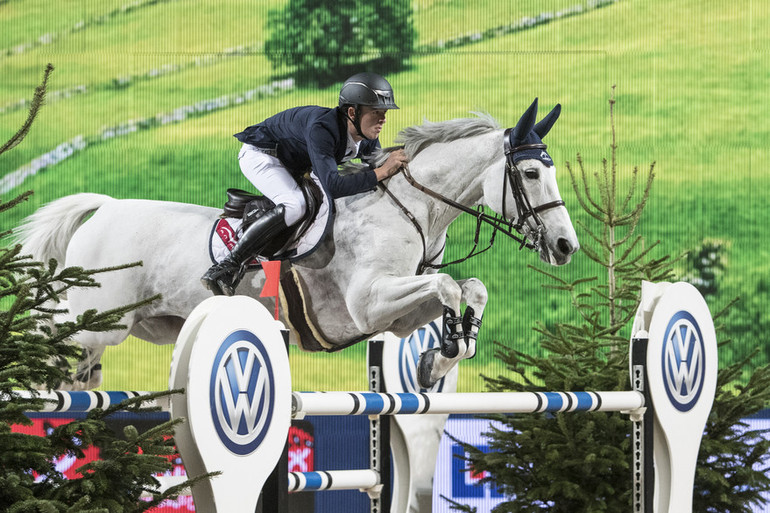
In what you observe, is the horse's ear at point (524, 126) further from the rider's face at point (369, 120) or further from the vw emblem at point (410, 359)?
the vw emblem at point (410, 359)

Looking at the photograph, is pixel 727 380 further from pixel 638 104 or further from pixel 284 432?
pixel 638 104

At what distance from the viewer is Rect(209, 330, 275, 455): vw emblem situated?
207 centimetres

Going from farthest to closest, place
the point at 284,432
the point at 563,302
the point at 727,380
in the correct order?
the point at 563,302, the point at 727,380, the point at 284,432

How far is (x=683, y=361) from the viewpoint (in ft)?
11.3

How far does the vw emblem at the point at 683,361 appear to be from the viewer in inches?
133

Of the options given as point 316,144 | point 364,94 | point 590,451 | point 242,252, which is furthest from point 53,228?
point 590,451

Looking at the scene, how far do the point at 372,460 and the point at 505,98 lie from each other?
594cm

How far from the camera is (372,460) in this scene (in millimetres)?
3693

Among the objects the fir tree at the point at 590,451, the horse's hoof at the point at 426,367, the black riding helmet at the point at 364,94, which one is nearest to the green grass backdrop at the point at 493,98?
the fir tree at the point at 590,451

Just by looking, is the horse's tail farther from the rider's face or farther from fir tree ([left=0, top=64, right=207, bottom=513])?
fir tree ([left=0, top=64, right=207, bottom=513])

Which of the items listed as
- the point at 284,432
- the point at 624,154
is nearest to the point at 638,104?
the point at 624,154

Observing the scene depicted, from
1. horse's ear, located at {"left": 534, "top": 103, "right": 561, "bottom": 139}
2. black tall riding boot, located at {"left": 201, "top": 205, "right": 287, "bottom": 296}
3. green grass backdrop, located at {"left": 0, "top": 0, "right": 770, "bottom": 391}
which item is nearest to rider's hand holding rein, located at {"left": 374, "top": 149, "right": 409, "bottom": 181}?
black tall riding boot, located at {"left": 201, "top": 205, "right": 287, "bottom": 296}

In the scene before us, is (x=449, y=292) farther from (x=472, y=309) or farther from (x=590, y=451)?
(x=590, y=451)

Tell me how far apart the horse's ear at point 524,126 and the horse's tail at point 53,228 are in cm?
172
